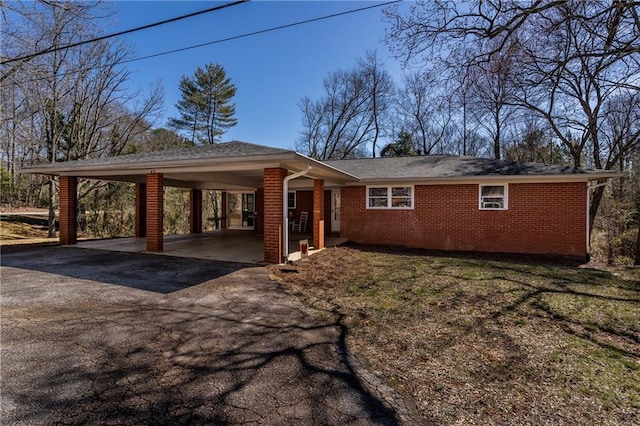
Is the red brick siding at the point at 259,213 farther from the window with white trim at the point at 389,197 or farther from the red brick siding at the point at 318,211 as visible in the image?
the red brick siding at the point at 318,211

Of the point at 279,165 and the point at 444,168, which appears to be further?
the point at 444,168

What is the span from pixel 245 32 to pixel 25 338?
286 inches

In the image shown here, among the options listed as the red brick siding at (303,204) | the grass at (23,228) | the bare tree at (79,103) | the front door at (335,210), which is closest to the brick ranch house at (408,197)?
the front door at (335,210)

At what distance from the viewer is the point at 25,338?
362 centimetres

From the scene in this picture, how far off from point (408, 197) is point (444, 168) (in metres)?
1.72

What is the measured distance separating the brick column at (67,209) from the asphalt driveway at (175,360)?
5979 mm

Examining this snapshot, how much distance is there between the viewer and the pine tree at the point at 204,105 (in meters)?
27.9

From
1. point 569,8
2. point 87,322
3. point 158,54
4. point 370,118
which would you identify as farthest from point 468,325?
point 370,118

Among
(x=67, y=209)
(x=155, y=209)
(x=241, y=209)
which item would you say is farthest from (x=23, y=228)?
(x=155, y=209)

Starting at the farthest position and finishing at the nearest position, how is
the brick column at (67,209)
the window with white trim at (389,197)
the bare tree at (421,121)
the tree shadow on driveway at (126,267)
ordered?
the bare tree at (421,121) < the window with white trim at (389,197) < the brick column at (67,209) < the tree shadow on driveway at (126,267)

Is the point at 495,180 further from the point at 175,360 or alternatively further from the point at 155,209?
the point at 155,209

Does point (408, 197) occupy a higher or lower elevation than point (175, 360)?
higher

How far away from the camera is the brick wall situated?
398 inches

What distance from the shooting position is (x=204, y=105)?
27750mm
